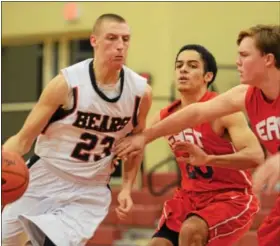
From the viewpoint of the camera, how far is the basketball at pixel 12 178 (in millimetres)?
4145

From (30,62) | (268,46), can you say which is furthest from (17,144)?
(30,62)

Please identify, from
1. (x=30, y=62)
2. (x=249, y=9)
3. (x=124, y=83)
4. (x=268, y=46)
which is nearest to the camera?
(x=268, y=46)

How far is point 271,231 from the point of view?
4277 mm

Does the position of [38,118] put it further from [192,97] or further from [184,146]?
[192,97]

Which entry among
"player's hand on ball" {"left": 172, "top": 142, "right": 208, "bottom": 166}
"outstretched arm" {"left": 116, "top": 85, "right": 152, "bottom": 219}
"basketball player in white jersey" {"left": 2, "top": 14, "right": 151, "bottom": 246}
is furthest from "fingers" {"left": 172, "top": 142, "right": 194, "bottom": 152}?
"basketball player in white jersey" {"left": 2, "top": 14, "right": 151, "bottom": 246}

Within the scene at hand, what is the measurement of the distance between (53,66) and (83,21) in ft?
3.39

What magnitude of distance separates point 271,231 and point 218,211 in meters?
0.46

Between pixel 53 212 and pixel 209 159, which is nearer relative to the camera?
pixel 209 159

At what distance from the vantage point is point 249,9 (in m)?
9.84

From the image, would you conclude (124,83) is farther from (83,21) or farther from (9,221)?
(83,21)

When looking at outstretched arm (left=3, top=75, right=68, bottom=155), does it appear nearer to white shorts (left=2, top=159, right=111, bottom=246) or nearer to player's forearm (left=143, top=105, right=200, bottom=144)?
white shorts (left=2, top=159, right=111, bottom=246)

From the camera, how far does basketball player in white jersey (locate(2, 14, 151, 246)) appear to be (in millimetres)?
4480

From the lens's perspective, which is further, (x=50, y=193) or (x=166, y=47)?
(x=166, y=47)

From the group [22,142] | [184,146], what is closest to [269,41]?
[184,146]
